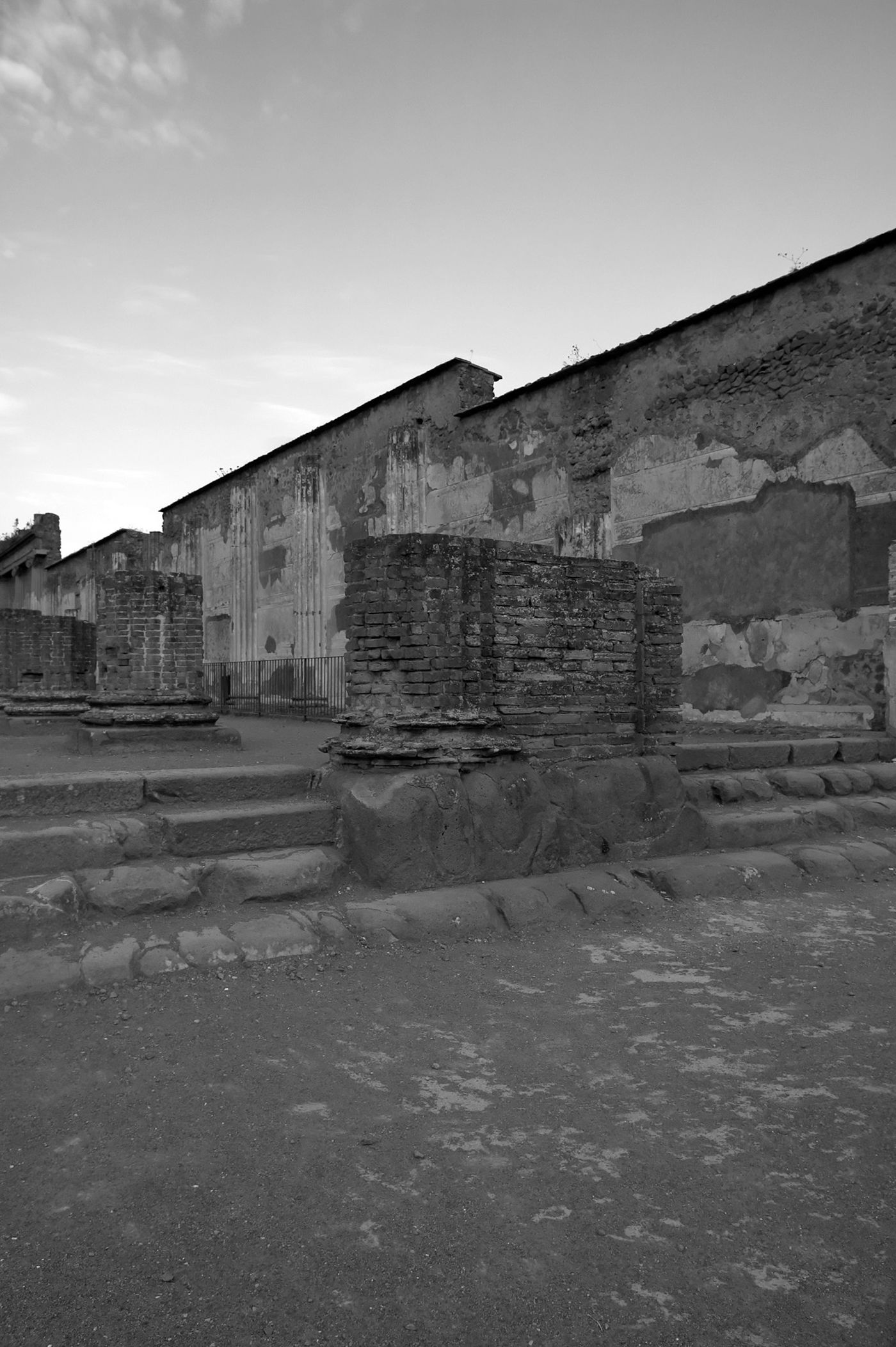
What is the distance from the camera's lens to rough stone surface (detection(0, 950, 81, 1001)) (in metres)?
3.72

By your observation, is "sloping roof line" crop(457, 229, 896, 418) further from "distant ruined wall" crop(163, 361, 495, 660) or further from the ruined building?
"distant ruined wall" crop(163, 361, 495, 660)

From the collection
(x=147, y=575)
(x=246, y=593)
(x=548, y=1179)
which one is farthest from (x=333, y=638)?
(x=548, y=1179)

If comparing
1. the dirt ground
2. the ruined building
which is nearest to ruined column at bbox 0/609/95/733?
the ruined building

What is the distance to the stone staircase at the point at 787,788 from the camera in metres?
6.63

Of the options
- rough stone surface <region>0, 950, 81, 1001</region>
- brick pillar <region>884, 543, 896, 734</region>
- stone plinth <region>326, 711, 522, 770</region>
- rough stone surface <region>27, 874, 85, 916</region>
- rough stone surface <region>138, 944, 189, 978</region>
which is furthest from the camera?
brick pillar <region>884, 543, 896, 734</region>

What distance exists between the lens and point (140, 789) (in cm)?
536

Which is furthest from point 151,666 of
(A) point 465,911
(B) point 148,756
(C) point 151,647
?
(A) point 465,911

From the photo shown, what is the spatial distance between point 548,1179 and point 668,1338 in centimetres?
62

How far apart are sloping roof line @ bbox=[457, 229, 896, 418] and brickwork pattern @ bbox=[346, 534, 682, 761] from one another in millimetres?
5600

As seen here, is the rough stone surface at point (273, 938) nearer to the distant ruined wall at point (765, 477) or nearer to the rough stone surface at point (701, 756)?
the rough stone surface at point (701, 756)

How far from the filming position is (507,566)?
5855 mm

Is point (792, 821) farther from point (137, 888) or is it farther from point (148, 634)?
point (148, 634)

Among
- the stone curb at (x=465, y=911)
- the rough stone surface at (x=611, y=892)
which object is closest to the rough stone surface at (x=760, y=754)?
the stone curb at (x=465, y=911)

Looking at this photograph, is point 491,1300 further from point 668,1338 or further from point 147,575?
point 147,575
